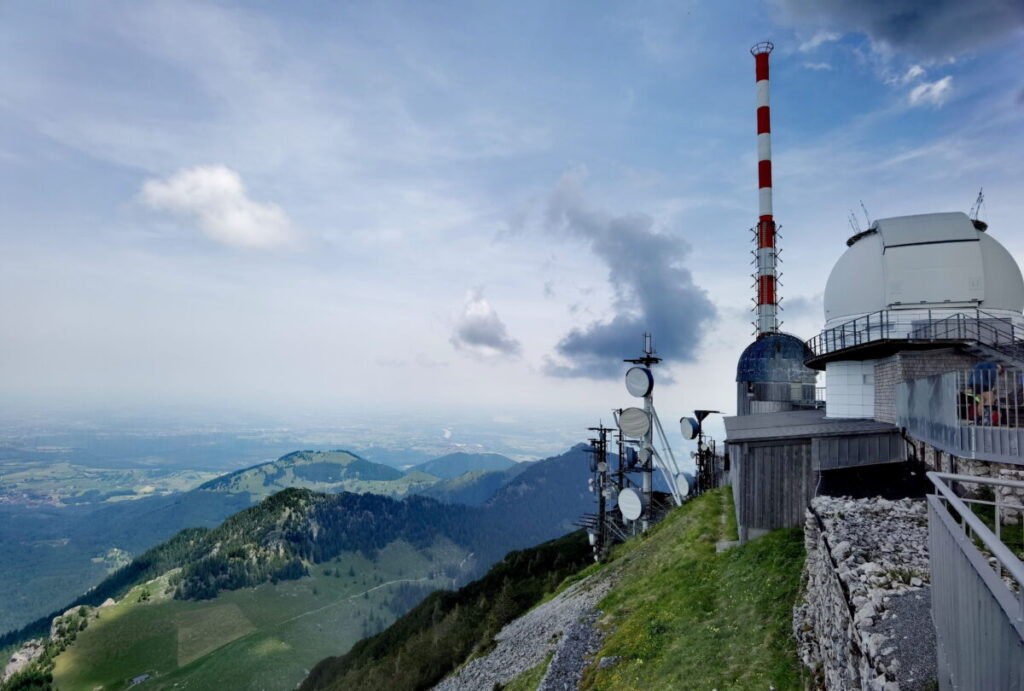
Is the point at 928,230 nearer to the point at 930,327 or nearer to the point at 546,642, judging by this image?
the point at 930,327

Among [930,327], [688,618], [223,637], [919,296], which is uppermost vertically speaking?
[919,296]

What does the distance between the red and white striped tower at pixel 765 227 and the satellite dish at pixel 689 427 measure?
18.3 metres

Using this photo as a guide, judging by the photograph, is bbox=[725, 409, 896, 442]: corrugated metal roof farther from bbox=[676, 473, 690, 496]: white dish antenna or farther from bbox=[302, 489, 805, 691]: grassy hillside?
bbox=[676, 473, 690, 496]: white dish antenna

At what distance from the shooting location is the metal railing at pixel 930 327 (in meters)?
23.1

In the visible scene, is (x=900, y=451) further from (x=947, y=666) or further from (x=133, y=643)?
(x=133, y=643)

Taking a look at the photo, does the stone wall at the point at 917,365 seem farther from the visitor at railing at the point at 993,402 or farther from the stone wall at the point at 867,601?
the stone wall at the point at 867,601

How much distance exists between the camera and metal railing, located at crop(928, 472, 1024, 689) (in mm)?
3582

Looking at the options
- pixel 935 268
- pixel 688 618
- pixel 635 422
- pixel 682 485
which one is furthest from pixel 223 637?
pixel 935 268

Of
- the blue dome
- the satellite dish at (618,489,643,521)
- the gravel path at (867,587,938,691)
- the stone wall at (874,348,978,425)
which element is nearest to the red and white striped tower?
the blue dome

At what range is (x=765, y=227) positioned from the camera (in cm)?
5472

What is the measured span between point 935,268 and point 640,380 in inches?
804

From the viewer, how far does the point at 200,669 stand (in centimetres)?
9362

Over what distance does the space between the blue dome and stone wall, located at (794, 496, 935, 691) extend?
1433 inches

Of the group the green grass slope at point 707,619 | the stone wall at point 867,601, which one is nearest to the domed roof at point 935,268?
the green grass slope at point 707,619
